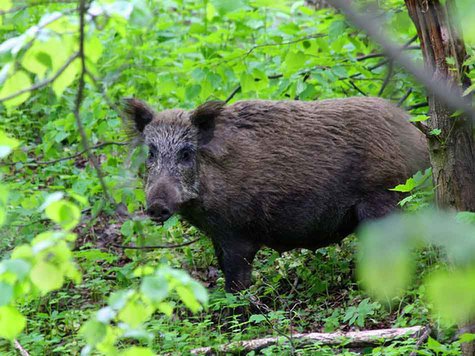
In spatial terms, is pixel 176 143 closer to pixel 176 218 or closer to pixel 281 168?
pixel 176 218

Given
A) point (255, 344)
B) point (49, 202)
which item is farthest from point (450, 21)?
point (255, 344)

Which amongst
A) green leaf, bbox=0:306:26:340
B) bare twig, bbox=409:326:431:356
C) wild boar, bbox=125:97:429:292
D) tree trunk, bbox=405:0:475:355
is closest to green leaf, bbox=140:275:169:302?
green leaf, bbox=0:306:26:340

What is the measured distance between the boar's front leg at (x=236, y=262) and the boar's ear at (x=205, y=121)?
93 centimetres

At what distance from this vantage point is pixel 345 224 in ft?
23.2

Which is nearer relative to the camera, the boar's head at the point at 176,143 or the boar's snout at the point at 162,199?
the boar's snout at the point at 162,199

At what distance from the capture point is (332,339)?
5.26 m

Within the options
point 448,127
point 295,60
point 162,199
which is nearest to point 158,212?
point 162,199

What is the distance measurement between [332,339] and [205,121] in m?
2.66

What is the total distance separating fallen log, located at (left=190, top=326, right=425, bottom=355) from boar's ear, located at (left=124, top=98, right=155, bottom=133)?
104 inches

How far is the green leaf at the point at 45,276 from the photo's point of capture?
234cm

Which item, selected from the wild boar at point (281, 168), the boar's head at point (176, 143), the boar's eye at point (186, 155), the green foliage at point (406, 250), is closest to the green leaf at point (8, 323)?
the green foliage at point (406, 250)

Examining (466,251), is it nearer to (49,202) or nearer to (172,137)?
(49,202)

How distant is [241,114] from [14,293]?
Result: 5111mm

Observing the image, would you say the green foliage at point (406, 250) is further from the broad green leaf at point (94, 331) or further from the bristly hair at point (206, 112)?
the bristly hair at point (206, 112)
